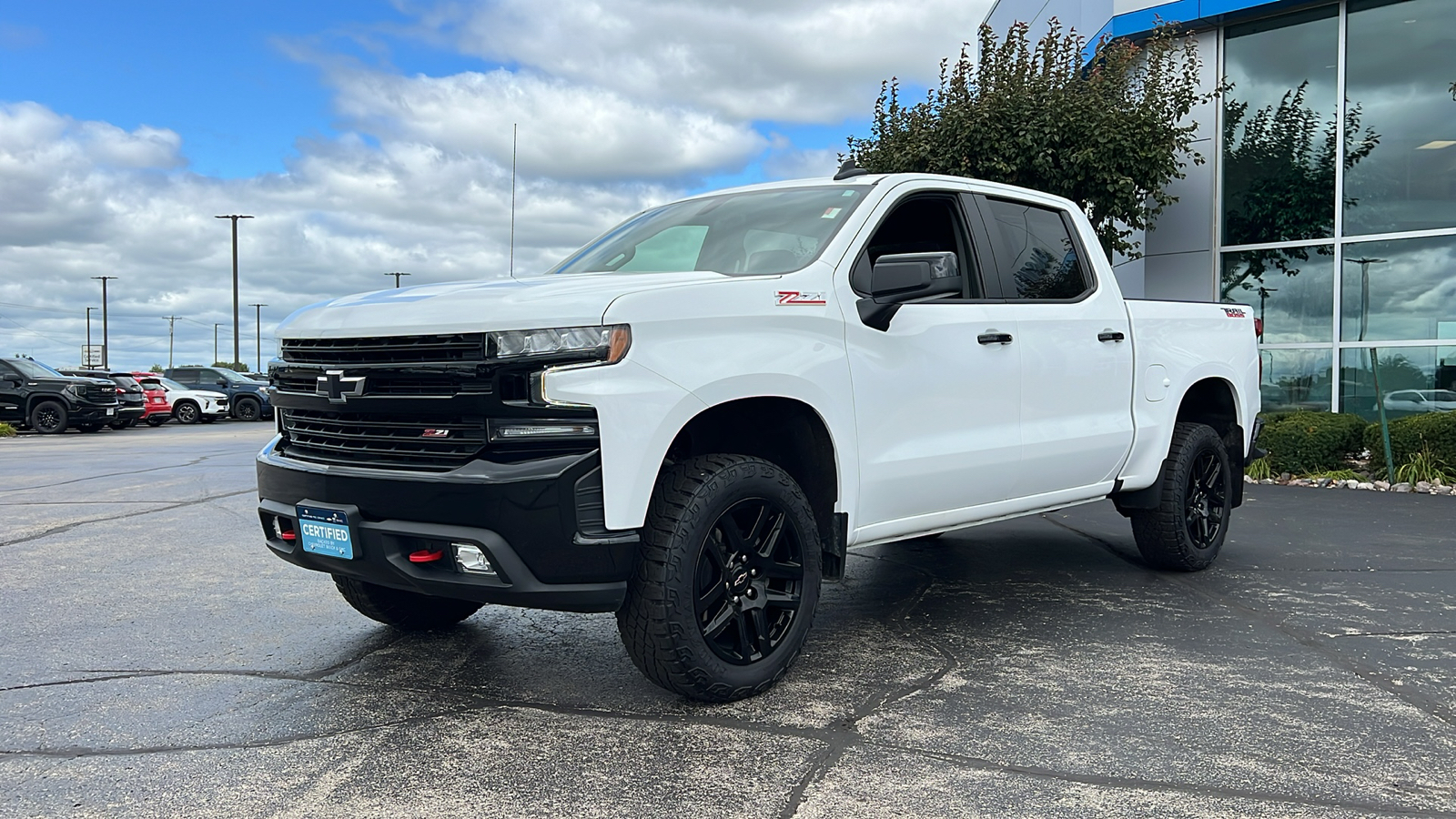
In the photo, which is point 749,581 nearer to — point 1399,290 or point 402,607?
point 402,607

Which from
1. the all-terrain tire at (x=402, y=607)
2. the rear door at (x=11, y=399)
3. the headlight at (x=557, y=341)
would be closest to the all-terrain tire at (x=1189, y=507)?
Answer: the all-terrain tire at (x=402, y=607)

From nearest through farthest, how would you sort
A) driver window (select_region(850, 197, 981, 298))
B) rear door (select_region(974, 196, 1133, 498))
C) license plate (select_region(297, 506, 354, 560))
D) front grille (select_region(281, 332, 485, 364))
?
front grille (select_region(281, 332, 485, 364)) → license plate (select_region(297, 506, 354, 560)) → driver window (select_region(850, 197, 981, 298)) → rear door (select_region(974, 196, 1133, 498))

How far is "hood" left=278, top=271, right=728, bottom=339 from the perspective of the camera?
139 inches

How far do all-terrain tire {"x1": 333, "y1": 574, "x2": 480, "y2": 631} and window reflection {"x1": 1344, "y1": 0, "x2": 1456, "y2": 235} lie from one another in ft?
42.8

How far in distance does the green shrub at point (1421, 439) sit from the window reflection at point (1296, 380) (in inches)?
111

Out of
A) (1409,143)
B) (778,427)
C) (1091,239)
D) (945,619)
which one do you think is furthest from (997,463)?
(1409,143)

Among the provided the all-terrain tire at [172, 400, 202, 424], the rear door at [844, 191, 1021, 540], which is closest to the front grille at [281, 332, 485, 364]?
the rear door at [844, 191, 1021, 540]

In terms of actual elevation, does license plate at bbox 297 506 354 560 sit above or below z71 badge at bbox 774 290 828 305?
below

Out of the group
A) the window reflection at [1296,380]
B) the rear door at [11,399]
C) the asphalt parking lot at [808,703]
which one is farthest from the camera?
the rear door at [11,399]

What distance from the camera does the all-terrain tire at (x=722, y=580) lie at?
3674 millimetres

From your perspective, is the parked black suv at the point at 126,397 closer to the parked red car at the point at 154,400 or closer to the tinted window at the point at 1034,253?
the parked red car at the point at 154,400

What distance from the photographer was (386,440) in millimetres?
3787

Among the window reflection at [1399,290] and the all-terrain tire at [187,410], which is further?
the all-terrain tire at [187,410]

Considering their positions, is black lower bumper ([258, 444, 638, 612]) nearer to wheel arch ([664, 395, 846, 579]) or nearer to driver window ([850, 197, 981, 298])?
wheel arch ([664, 395, 846, 579])
